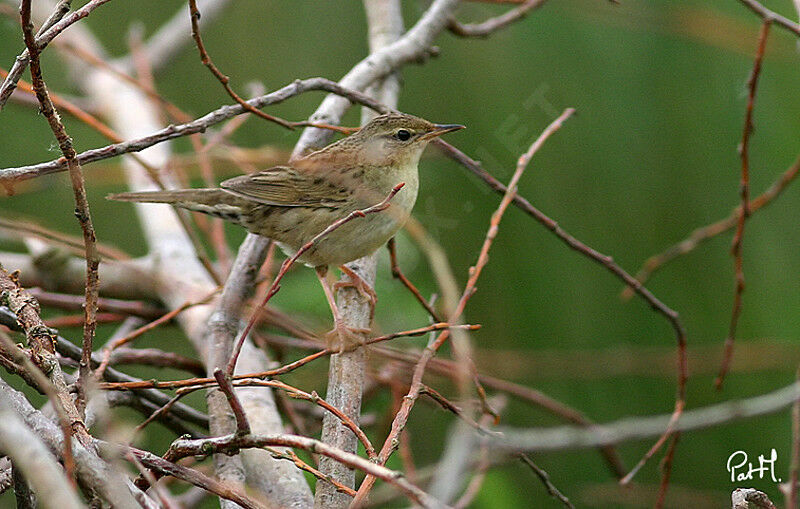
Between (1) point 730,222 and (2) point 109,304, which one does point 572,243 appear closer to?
(1) point 730,222

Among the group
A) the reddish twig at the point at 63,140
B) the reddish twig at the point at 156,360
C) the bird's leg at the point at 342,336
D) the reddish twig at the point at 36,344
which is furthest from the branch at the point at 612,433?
the reddish twig at the point at 156,360

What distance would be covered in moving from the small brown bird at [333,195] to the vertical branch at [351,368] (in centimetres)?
6

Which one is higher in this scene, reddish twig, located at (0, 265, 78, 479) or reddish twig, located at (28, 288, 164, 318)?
reddish twig, located at (0, 265, 78, 479)

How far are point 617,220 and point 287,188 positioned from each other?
1.35m

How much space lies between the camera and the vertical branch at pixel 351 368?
1455 millimetres

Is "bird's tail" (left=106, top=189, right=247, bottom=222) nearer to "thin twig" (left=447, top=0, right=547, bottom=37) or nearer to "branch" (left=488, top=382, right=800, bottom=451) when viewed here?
"thin twig" (left=447, top=0, right=547, bottom=37)

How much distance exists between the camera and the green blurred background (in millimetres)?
2875

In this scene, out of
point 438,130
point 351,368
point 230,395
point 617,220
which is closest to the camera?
point 230,395

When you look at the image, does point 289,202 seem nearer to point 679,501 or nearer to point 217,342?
point 217,342

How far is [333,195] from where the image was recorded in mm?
2488

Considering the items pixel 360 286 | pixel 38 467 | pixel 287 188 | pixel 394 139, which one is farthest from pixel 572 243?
pixel 38 467

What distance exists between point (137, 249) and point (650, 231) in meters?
2.32

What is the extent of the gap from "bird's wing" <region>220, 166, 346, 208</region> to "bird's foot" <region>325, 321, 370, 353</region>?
1.79ft

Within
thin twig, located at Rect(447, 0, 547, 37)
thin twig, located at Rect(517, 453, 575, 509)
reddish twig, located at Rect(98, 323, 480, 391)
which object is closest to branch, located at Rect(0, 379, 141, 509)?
reddish twig, located at Rect(98, 323, 480, 391)
